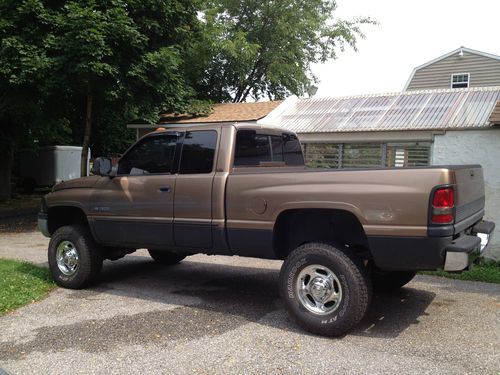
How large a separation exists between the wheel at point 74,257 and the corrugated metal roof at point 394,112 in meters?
4.57

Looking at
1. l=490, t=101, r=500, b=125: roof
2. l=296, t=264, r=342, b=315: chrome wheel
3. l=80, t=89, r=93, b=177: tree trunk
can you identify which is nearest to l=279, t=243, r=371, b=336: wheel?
l=296, t=264, r=342, b=315: chrome wheel

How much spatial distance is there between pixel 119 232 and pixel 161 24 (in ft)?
27.5

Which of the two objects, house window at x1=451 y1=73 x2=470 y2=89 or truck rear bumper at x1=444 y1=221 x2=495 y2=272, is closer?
truck rear bumper at x1=444 y1=221 x2=495 y2=272

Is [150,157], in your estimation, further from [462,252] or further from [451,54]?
[451,54]

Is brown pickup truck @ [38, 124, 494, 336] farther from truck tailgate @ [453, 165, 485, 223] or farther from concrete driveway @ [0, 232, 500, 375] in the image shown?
concrete driveway @ [0, 232, 500, 375]

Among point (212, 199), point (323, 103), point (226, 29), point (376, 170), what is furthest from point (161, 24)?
point (376, 170)

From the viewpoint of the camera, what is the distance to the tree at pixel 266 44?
67.1ft

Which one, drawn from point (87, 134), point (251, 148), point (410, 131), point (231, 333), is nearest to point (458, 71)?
point (410, 131)

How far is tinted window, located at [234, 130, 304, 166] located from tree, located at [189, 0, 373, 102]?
13.5 m

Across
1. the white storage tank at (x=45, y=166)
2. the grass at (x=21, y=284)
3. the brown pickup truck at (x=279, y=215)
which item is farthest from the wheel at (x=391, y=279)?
the white storage tank at (x=45, y=166)

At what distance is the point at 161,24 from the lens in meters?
12.9

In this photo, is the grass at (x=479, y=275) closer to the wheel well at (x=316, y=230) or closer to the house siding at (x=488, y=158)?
the house siding at (x=488, y=158)

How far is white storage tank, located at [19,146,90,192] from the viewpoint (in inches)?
838

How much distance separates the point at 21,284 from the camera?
639 centimetres
